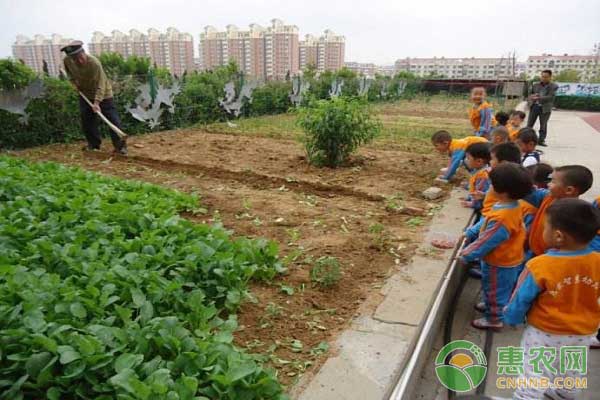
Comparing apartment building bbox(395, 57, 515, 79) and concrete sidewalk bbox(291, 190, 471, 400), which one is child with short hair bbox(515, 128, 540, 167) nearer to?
concrete sidewalk bbox(291, 190, 471, 400)

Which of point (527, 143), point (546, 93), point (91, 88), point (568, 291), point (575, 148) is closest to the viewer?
point (568, 291)

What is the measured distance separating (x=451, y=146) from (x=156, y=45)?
176ft

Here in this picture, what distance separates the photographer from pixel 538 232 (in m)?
2.82

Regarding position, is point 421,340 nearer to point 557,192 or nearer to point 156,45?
point 557,192

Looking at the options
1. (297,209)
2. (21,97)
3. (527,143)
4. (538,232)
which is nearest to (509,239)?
(538,232)

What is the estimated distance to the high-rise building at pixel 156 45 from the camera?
170 feet

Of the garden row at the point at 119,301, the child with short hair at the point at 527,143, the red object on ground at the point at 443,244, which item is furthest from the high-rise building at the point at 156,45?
the red object on ground at the point at 443,244

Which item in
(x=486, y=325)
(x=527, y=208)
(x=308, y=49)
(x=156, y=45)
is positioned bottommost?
(x=486, y=325)

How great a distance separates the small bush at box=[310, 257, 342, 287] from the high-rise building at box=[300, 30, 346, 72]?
192 ft

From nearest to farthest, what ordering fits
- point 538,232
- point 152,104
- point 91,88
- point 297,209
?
point 538,232 → point 297,209 → point 91,88 → point 152,104

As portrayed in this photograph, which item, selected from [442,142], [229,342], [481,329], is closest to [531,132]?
[442,142]

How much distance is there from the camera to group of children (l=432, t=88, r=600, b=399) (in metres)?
1.88

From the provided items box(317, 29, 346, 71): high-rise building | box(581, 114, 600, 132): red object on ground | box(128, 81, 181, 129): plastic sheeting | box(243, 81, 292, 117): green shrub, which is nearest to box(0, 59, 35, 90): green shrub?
box(128, 81, 181, 129): plastic sheeting

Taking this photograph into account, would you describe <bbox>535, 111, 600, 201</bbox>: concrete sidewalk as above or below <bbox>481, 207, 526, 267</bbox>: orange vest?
below
